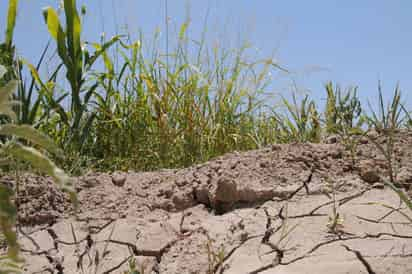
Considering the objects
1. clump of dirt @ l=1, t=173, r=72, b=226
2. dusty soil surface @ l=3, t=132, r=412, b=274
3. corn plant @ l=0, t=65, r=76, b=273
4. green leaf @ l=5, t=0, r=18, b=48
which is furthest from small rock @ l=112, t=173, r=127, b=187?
corn plant @ l=0, t=65, r=76, b=273

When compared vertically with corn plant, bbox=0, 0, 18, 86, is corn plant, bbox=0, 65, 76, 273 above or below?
below

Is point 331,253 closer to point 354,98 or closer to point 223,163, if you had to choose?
point 223,163

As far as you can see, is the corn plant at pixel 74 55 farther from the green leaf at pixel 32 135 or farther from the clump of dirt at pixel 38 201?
the green leaf at pixel 32 135

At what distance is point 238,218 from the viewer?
237 centimetres

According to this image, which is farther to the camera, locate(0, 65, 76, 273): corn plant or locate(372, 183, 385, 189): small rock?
locate(372, 183, 385, 189): small rock

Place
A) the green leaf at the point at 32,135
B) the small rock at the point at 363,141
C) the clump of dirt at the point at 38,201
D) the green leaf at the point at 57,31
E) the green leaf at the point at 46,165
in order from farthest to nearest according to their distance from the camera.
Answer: the green leaf at the point at 57,31, the small rock at the point at 363,141, the clump of dirt at the point at 38,201, the green leaf at the point at 32,135, the green leaf at the point at 46,165

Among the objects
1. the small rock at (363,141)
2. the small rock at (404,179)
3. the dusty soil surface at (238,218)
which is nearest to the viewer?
the dusty soil surface at (238,218)

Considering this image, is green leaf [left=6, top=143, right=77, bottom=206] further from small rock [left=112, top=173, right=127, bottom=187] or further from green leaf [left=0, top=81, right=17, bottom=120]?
small rock [left=112, top=173, right=127, bottom=187]

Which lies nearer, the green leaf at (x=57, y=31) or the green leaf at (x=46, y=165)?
the green leaf at (x=46, y=165)

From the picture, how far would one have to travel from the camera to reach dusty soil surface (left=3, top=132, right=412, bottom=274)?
6.53 ft

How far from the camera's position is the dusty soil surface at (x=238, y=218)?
1989 millimetres

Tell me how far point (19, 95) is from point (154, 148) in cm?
104

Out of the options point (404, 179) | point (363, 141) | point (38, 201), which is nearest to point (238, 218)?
point (404, 179)

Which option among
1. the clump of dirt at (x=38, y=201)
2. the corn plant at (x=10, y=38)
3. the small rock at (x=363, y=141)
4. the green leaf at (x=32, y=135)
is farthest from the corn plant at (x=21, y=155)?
the corn plant at (x=10, y=38)
